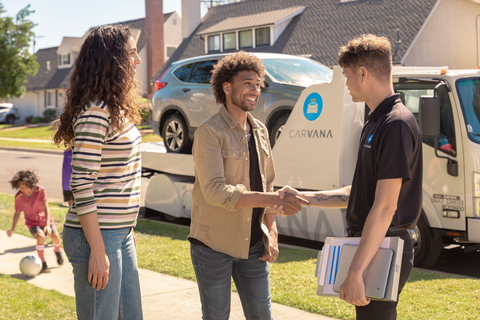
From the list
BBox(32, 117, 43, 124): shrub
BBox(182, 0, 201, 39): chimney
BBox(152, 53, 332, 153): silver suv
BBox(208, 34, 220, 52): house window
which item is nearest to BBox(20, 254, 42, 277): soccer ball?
BBox(152, 53, 332, 153): silver suv

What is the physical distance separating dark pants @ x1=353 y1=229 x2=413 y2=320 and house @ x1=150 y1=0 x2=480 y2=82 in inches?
843

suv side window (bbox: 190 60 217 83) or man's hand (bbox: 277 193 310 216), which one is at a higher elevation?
suv side window (bbox: 190 60 217 83)

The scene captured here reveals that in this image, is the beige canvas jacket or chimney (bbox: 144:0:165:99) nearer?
the beige canvas jacket

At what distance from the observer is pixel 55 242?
684 cm

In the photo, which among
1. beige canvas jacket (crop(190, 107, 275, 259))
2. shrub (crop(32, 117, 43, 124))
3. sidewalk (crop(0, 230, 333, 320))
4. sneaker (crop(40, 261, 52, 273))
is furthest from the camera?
shrub (crop(32, 117, 43, 124))

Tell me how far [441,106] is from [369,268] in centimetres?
456

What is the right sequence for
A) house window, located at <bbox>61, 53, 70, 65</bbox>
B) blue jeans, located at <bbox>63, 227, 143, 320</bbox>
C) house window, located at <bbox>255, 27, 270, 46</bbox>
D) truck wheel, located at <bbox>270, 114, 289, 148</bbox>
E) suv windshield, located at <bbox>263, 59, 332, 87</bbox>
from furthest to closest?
house window, located at <bbox>61, 53, 70, 65</bbox> < house window, located at <bbox>255, 27, 270, 46</bbox> < suv windshield, located at <bbox>263, 59, 332, 87</bbox> < truck wheel, located at <bbox>270, 114, 289, 148</bbox> < blue jeans, located at <bbox>63, 227, 143, 320</bbox>

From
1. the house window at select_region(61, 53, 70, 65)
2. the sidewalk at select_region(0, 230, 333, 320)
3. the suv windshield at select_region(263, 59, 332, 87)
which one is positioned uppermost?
the house window at select_region(61, 53, 70, 65)

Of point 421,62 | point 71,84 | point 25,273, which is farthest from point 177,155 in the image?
point 421,62

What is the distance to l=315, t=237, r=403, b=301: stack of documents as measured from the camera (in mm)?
2379

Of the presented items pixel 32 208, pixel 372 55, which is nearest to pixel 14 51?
pixel 32 208

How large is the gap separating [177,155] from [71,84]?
6496 millimetres

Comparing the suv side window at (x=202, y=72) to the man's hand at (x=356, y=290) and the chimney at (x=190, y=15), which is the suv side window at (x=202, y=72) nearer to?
the man's hand at (x=356, y=290)

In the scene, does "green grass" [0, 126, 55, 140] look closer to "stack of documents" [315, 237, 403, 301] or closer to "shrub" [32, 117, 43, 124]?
"shrub" [32, 117, 43, 124]
